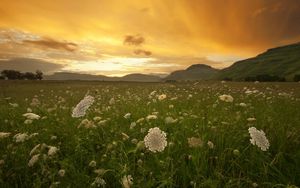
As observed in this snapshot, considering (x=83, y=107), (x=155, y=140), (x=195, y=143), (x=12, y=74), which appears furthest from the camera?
(x=12, y=74)

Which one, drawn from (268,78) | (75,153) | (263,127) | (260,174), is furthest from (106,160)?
(268,78)

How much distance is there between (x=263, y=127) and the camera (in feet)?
19.5

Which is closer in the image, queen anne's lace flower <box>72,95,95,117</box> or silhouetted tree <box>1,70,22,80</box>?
queen anne's lace flower <box>72,95,95,117</box>

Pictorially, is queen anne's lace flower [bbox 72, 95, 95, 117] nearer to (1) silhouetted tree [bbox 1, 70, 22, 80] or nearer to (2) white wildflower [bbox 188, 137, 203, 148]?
(2) white wildflower [bbox 188, 137, 203, 148]

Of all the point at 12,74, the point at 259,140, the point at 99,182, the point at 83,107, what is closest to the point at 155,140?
the point at 99,182

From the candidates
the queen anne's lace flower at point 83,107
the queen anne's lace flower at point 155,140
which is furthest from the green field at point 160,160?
the queen anne's lace flower at point 83,107

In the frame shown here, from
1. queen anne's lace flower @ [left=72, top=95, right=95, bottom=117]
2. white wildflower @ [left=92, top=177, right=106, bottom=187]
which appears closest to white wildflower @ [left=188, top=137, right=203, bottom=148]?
white wildflower @ [left=92, top=177, right=106, bottom=187]

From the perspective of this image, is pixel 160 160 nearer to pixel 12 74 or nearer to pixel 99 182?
pixel 99 182

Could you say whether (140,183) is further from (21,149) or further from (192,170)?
(21,149)

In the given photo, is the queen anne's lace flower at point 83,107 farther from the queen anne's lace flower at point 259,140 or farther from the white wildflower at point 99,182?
the queen anne's lace flower at point 259,140

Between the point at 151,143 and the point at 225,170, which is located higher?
the point at 151,143

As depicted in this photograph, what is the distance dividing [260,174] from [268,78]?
71.7 meters

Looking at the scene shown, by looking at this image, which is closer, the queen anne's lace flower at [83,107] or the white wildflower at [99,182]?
the white wildflower at [99,182]

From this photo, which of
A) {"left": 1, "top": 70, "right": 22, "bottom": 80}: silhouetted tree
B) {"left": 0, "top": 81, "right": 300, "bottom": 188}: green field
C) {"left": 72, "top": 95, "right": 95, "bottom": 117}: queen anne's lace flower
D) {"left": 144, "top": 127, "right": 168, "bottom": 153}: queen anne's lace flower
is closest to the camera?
{"left": 144, "top": 127, "right": 168, "bottom": 153}: queen anne's lace flower
